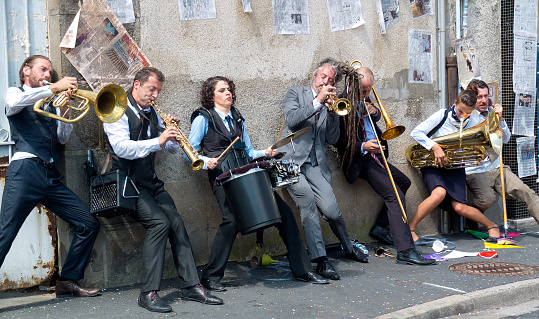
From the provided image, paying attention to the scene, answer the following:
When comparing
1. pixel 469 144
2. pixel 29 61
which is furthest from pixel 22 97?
pixel 469 144

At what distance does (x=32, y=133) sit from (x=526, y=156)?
636cm

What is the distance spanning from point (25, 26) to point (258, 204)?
245cm

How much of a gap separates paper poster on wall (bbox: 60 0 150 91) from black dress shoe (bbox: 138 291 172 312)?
5.95 feet

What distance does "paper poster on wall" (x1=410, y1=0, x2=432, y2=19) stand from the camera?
7.48 meters

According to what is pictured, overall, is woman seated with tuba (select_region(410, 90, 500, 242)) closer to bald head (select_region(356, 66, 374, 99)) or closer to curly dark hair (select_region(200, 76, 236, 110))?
bald head (select_region(356, 66, 374, 99))

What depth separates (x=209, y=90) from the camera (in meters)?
5.64

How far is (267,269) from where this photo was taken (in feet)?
19.6

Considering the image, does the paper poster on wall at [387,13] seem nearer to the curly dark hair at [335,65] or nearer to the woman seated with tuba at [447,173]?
the curly dark hair at [335,65]

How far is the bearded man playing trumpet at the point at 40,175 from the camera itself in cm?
449

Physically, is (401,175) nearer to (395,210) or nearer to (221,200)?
(395,210)

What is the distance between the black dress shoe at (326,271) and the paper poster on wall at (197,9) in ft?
8.43

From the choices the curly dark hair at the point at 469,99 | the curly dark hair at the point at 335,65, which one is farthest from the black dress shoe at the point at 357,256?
the curly dark hair at the point at 469,99

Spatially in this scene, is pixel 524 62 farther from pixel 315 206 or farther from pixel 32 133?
pixel 32 133

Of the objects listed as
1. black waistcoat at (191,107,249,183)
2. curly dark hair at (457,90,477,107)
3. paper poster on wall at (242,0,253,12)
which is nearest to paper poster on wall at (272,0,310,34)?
paper poster on wall at (242,0,253,12)
